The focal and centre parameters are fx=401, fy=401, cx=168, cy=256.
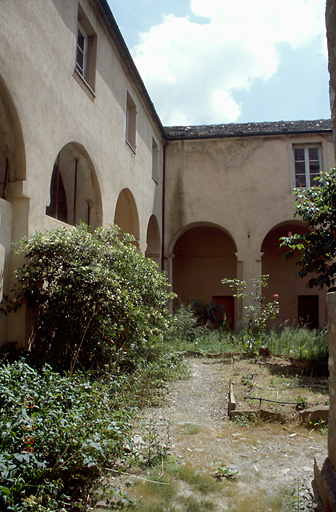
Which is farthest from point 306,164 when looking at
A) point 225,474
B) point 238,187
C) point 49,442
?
point 49,442

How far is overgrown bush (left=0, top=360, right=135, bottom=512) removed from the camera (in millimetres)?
2428

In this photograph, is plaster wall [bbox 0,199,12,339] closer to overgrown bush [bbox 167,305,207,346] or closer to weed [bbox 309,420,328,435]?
weed [bbox 309,420,328,435]

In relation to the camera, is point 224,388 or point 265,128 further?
point 265,128

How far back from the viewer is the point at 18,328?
17.0 feet

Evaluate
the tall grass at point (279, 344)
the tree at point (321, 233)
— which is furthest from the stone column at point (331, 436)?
the tall grass at point (279, 344)

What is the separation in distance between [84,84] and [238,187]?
7291 mm

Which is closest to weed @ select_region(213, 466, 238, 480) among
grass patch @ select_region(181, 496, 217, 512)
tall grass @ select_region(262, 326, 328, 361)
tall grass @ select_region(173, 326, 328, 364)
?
grass patch @ select_region(181, 496, 217, 512)

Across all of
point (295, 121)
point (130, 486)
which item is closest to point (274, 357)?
point (130, 486)

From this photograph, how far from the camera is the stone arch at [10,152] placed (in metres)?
5.27

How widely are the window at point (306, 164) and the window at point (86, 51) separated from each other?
789cm

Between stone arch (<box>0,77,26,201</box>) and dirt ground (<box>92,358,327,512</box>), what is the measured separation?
11.3ft

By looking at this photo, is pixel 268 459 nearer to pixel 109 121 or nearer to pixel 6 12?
pixel 6 12

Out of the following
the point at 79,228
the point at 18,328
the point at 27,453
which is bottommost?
the point at 27,453

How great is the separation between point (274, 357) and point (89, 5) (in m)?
7.84
